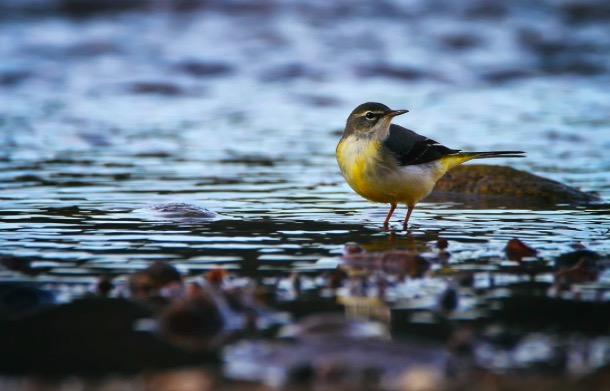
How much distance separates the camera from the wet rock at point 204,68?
17.9m

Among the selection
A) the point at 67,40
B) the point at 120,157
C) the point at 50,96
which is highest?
the point at 67,40

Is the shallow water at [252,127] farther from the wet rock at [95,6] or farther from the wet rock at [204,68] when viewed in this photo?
the wet rock at [95,6]

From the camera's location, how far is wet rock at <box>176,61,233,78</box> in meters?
17.9

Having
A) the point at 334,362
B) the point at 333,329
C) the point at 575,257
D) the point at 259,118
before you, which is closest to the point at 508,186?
the point at 575,257

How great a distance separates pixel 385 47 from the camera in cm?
1995

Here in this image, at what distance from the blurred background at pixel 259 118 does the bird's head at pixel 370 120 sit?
0.73 m

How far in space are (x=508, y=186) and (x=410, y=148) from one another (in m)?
1.83

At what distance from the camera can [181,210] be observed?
7762mm

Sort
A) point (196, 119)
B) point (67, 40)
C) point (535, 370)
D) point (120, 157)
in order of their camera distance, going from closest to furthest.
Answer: point (535, 370) → point (120, 157) → point (196, 119) → point (67, 40)

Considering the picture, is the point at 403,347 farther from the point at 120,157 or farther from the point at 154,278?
the point at 120,157

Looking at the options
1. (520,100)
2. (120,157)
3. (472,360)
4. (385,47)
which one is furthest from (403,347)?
(385,47)

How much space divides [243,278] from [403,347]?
1634 mm

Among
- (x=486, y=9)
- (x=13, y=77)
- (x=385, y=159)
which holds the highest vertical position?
(x=486, y=9)

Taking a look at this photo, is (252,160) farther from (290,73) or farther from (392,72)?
(392,72)
